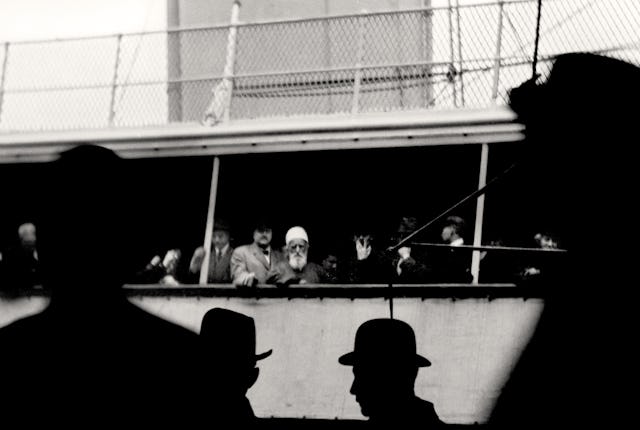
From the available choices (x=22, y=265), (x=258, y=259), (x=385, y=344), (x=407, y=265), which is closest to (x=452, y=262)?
(x=407, y=265)

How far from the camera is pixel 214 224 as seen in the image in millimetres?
7934

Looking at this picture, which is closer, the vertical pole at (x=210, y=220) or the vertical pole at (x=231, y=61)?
the vertical pole at (x=210, y=220)

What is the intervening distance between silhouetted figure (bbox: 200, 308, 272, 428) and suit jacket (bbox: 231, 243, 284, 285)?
11.4 ft

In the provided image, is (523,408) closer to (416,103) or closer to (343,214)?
(343,214)

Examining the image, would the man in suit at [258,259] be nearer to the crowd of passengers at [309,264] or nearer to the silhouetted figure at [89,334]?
the crowd of passengers at [309,264]

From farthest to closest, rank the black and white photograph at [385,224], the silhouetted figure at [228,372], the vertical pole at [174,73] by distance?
the vertical pole at [174,73] → the black and white photograph at [385,224] → the silhouetted figure at [228,372]

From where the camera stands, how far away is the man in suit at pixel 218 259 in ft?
24.9

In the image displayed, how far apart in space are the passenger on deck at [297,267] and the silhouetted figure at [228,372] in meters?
3.31

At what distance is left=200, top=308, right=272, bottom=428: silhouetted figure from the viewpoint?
3166mm

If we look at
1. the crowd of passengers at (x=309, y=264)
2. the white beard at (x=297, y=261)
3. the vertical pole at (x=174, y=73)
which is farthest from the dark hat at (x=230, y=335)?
the vertical pole at (x=174, y=73)

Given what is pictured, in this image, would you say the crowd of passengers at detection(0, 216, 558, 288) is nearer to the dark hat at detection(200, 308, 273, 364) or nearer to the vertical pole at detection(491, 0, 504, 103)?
the vertical pole at detection(491, 0, 504, 103)

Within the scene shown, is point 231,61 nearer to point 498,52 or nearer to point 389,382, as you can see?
point 498,52

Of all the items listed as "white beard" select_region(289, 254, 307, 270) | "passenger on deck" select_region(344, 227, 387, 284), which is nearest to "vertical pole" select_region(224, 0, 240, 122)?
"white beard" select_region(289, 254, 307, 270)

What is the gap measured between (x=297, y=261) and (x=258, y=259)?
0.43m
